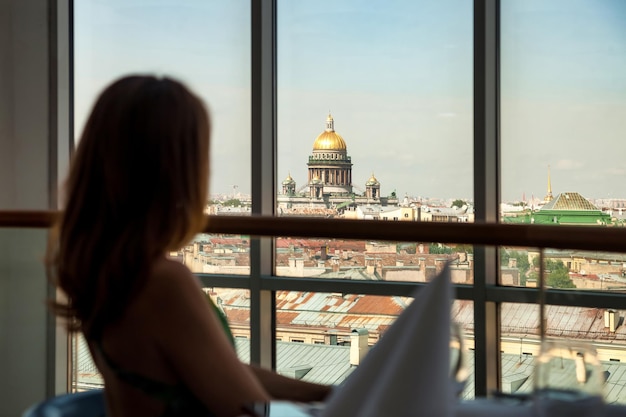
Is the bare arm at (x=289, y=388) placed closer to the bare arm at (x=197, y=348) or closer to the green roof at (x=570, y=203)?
the bare arm at (x=197, y=348)

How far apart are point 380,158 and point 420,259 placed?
1.19 m

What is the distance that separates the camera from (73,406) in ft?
4.11

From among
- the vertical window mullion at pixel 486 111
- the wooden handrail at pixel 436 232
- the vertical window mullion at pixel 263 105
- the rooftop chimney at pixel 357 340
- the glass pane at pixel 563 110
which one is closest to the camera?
the wooden handrail at pixel 436 232

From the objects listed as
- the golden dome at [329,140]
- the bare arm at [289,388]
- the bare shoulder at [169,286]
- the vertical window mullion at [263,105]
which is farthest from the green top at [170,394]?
the golden dome at [329,140]

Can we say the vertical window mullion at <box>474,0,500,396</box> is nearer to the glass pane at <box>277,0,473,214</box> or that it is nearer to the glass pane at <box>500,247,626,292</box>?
the glass pane at <box>277,0,473,214</box>

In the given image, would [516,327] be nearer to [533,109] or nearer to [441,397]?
[441,397]

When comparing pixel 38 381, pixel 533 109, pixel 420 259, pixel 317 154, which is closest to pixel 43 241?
pixel 38 381

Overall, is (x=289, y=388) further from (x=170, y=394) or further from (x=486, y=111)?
(x=486, y=111)

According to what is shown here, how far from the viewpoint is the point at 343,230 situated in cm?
212

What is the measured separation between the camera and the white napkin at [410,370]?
892 millimetres

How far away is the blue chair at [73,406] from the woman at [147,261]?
125mm

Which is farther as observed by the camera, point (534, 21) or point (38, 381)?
point (534, 21)

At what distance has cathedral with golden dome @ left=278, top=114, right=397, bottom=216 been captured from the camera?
470cm

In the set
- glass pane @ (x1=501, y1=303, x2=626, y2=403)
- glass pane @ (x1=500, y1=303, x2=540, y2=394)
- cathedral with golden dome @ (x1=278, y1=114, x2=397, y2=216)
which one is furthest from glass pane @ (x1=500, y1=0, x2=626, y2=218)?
glass pane @ (x1=500, y1=303, x2=540, y2=394)
